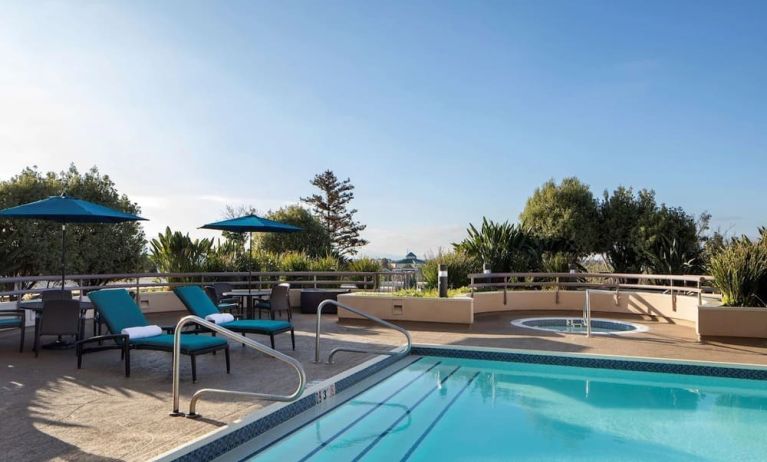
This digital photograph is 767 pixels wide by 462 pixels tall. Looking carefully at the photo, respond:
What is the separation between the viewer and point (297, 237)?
31.5 metres

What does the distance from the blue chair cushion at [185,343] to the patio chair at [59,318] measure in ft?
4.80

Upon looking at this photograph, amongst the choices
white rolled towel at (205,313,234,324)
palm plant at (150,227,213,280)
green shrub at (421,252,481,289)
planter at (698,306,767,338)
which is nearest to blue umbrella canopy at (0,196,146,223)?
white rolled towel at (205,313,234,324)

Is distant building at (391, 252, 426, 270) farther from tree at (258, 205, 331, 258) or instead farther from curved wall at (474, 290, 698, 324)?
tree at (258, 205, 331, 258)

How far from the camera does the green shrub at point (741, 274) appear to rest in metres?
8.34

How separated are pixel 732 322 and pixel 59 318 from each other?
9.09 m

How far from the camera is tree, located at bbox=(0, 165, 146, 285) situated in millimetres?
20406

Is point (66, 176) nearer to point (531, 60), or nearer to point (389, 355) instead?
point (531, 60)

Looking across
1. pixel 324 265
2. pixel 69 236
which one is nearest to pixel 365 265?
pixel 324 265

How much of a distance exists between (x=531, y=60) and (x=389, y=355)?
936 centimetres

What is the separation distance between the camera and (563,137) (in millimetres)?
17469

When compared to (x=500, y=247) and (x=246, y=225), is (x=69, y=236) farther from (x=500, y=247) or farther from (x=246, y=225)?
(x=500, y=247)

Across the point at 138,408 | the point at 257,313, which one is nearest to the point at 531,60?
the point at 257,313

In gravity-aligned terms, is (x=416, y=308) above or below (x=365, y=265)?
below

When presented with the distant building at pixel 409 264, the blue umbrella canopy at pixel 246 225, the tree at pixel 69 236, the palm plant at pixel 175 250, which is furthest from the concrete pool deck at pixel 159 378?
the tree at pixel 69 236
